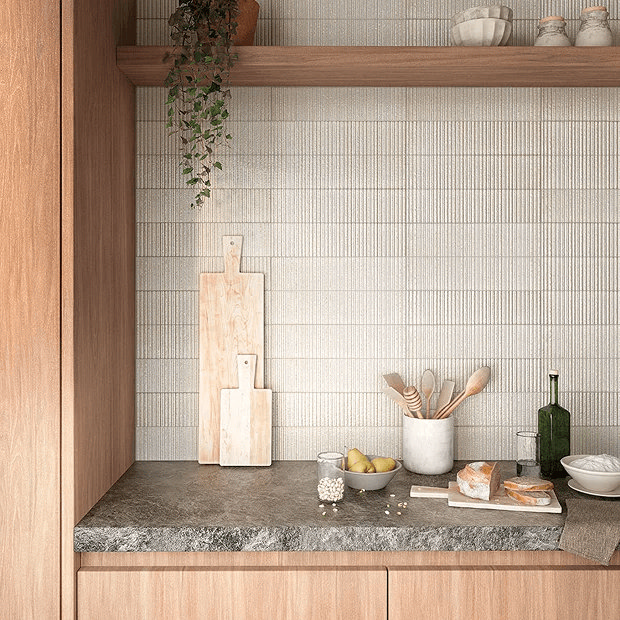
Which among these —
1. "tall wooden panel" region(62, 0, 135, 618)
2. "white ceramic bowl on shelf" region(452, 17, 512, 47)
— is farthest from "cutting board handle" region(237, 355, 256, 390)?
"white ceramic bowl on shelf" region(452, 17, 512, 47)

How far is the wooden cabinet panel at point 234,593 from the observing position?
1.49 metres

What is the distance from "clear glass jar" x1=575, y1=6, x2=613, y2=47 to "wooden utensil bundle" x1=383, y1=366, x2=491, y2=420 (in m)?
0.92

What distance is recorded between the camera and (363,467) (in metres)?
1.75

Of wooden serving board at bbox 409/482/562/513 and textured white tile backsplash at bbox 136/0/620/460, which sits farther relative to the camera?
textured white tile backsplash at bbox 136/0/620/460

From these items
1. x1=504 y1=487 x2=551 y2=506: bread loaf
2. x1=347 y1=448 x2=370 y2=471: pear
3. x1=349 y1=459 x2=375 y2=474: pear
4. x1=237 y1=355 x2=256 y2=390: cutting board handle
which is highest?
x1=237 y1=355 x2=256 y2=390: cutting board handle

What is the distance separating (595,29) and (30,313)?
1578mm

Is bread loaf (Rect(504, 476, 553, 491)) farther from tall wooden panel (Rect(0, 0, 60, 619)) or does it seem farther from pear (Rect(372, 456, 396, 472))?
tall wooden panel (Rect(0, 0, 60, 619))

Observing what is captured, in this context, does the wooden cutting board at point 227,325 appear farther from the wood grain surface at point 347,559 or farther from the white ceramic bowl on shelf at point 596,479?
the white ceramic bowl on shelf at point 596,479

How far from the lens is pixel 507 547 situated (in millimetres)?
1491

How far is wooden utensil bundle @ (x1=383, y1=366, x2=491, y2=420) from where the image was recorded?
191cm

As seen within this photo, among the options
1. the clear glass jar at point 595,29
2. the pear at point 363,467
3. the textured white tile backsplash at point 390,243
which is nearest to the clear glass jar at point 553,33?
the clear glass jar at point 595,29

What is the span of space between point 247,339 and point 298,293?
200mm

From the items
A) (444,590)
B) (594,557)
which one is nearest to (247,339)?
(444,590)

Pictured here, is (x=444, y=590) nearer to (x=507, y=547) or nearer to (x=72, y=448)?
→ (x=507, y=547)
